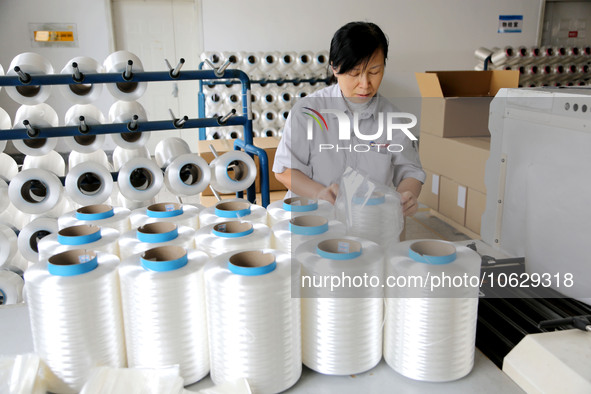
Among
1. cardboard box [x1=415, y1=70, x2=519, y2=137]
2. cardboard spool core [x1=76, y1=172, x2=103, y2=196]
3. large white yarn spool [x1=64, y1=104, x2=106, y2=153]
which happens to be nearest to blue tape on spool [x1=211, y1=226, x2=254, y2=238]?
cardboard spool core [x1=76, y1=172, x2=103, y2=196]

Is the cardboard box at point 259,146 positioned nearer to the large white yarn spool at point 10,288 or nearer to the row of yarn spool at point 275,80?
the large white yarn spool at point 10,288

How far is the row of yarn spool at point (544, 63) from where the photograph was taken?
593 cm

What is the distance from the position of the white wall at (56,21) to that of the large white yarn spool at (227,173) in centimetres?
450

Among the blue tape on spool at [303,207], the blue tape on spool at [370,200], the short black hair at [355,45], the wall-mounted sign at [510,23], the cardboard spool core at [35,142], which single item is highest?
the wall-mounted sign at [510,23]

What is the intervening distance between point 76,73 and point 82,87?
29 cm

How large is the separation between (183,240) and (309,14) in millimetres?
5694

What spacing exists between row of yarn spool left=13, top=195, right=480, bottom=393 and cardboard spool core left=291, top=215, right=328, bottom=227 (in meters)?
0.19

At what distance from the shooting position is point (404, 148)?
1.83 metres

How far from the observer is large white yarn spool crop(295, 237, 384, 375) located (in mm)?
917

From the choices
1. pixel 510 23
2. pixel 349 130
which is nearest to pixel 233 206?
pixel 349 130

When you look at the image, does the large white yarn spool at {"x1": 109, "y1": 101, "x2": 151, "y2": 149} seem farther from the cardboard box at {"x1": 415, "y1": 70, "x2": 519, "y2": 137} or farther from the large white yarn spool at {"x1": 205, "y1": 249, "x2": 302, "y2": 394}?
the cardboard box at {"x1": 415, "y1": 70, "x2": 519, "y2": 137}

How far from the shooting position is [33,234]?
81.0 inches

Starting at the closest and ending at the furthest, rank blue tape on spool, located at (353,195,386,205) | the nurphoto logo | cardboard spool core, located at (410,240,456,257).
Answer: cardboard spool core, located at (410,240,456,257)
blue tape on spool, located at (353,195,386,205)
the nurphoto logo

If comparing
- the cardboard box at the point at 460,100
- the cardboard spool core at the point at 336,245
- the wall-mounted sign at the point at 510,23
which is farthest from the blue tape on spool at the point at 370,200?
the wall-mounted sign at the point at 510,23
